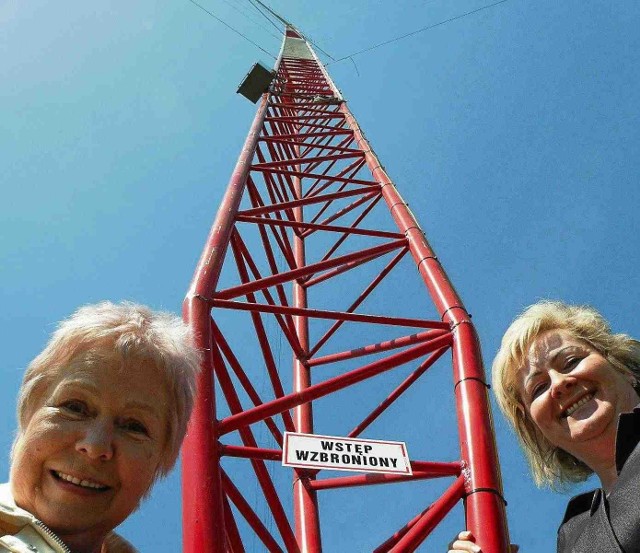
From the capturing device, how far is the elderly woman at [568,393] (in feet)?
9.91

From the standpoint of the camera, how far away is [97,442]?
7.82 ft

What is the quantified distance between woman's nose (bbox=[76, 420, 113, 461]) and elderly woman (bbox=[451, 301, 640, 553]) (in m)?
1.49

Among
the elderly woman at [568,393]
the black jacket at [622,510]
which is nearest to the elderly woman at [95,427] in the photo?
the elderly woman at [568,393]

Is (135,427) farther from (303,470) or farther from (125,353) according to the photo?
(303,470)

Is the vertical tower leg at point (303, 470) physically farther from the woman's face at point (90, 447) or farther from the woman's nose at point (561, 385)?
the woman's face at point (90, 447)

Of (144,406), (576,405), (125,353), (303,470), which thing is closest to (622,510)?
→ (576,405)

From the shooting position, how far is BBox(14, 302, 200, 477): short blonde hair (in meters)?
2.64

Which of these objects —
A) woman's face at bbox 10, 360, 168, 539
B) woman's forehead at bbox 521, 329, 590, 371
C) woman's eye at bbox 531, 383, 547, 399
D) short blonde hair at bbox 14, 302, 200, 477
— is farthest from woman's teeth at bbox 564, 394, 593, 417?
woman's face at bbox 10, 360, 168, 539

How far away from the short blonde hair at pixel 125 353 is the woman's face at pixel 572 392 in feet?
5.30

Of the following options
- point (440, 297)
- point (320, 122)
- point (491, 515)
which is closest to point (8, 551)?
point (491, 515)

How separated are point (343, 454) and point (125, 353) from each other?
212 centimetres

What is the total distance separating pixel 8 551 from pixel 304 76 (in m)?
17.7

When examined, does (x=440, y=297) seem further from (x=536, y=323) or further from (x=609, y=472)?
(x=609, y=472)

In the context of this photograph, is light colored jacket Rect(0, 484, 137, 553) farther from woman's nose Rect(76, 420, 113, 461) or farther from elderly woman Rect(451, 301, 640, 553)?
elderly woman Rect(451, 301, 640, 553)
